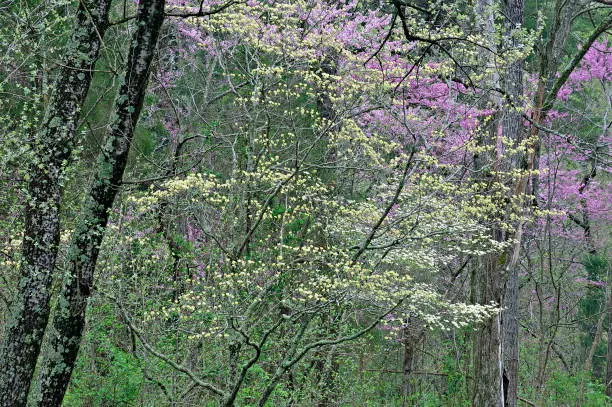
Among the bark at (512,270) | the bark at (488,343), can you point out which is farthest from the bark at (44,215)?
the bark at (512,270)

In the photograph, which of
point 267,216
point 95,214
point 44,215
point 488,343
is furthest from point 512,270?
point 44,215

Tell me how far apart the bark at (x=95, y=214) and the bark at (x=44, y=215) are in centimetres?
86

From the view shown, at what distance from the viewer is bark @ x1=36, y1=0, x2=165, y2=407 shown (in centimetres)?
448

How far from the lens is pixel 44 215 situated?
225 inches

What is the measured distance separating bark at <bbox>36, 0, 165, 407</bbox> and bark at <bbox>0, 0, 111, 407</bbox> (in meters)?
0.86

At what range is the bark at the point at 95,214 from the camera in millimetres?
4480

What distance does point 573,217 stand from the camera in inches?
578

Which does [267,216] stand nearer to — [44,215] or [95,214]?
[44,215]

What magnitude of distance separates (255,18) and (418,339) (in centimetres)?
604

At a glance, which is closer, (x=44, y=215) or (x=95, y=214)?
(x=95, y=214)

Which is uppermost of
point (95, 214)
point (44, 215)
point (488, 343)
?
point (44, 215)

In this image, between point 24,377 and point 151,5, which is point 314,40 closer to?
point 151,5

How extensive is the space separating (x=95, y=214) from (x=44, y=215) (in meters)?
1.34

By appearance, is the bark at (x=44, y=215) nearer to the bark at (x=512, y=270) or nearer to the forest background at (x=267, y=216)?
the forest background at (x=267, y=216)
